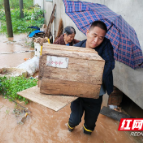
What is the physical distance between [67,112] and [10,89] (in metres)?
1.46

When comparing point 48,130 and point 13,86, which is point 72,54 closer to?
point 48,130

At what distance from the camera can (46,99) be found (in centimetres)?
129

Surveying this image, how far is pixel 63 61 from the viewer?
128 cm

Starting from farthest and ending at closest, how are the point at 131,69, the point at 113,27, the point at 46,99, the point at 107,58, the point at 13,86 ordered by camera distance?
the point at 13,86, the point at 131,69, the point at 113,27, the point at 107,58, the point at 46,99

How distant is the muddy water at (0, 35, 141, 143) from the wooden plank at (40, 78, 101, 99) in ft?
4.49

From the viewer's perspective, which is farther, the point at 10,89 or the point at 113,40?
the point at 10,89

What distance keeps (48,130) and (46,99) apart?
1.49 m

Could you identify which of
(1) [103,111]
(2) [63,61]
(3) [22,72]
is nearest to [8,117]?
(3) [22,72]

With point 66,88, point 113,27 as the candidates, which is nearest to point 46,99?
point 66,88

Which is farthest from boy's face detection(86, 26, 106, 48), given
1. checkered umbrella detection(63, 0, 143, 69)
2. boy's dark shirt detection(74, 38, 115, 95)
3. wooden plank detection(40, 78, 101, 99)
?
wooden plank detection(40, 78, 101, 99)

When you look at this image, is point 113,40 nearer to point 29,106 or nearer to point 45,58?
point 45,58

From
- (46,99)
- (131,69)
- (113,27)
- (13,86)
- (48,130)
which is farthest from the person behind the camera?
(13,86)

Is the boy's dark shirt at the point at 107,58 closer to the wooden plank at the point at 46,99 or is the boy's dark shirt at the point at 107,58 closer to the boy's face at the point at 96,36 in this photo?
the boy's face at the point at 96,36

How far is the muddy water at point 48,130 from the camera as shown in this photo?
2.37 m
